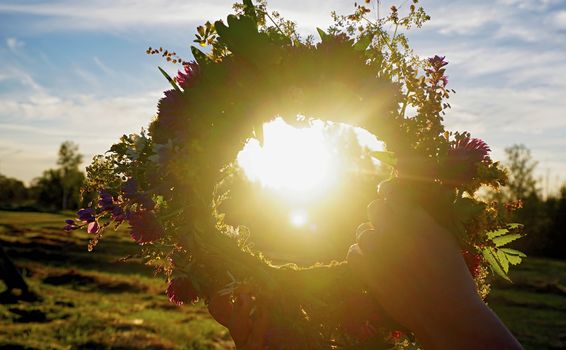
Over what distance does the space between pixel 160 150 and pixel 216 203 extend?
17.8 inches

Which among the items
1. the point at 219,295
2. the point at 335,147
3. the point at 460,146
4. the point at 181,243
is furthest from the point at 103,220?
the point at 460,146

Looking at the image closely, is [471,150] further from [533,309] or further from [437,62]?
[533,309]

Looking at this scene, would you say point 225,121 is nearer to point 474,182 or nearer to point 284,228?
point 474,182

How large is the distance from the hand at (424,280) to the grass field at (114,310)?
5.51m

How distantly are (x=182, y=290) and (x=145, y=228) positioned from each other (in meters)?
0.41

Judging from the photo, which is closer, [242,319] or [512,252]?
[242,319]

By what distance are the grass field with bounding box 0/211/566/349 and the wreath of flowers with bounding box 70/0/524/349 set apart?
14.7 ft

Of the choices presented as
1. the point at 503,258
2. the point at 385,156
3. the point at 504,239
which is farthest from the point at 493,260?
the point at 385,156

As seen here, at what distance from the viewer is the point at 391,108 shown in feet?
8.98

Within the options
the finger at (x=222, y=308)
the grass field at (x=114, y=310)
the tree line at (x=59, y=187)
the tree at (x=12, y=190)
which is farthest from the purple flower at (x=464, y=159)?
the tree at (x=12, y=190)

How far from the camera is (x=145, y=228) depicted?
292cm

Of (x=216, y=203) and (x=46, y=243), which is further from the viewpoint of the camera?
(x=46, y=243)

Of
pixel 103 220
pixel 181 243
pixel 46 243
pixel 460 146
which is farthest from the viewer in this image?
pixel 46 243

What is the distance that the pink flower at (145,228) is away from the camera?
2.90 metres
